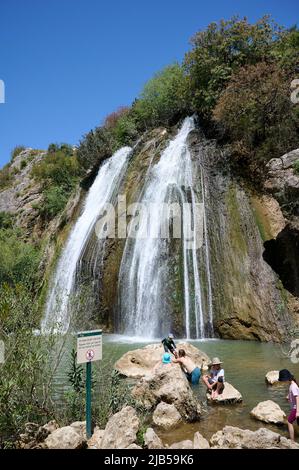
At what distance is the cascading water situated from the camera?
53.1 ft

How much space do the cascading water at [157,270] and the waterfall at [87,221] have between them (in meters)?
3.39

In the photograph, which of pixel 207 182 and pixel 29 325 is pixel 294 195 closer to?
pixel 207 182

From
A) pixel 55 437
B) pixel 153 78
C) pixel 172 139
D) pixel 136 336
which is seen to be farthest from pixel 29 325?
pixel 153 78

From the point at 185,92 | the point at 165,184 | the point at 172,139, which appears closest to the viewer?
the point at 165,184

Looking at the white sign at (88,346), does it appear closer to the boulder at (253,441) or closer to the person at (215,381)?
the boulder at (253,441)

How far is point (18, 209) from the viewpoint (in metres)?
38.8

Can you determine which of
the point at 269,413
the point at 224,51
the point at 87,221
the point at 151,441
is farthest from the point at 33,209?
the point at 151,441

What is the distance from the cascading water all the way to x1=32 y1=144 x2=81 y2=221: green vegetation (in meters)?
16.0

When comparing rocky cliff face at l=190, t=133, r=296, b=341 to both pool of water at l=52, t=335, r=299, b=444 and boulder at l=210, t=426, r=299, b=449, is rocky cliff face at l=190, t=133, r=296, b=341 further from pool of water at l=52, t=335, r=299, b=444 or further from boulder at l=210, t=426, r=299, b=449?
boulder at l=210, t=426, r=299, b=449

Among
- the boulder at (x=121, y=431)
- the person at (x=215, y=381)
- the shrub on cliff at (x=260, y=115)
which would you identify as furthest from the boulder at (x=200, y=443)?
the shrub on cliff at (x=260, y=115)

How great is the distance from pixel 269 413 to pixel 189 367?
9.82ft

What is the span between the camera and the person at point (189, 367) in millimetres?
9508

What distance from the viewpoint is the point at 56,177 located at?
39.4 metres

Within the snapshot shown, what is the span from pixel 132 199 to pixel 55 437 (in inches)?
654
